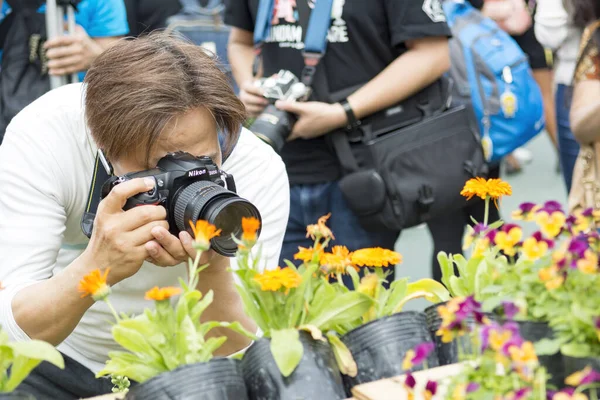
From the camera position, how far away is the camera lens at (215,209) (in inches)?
52.4

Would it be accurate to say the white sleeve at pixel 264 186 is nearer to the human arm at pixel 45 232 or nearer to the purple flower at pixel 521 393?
the human arm at pixel 45 232

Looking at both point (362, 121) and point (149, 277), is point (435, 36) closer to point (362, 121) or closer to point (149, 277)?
point (362, 121)

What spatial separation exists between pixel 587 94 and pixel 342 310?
1148 millimetres

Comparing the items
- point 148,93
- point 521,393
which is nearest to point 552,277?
point 521,393

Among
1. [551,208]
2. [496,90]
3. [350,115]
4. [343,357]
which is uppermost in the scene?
[551,208]

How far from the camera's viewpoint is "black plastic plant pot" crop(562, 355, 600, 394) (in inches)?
37.4

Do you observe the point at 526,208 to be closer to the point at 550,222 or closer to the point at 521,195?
the point at 550,222

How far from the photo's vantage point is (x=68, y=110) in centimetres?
163

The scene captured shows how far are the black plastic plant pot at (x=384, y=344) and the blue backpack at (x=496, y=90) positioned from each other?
156 cm

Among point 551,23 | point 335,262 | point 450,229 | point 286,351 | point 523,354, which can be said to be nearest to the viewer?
point 523,354

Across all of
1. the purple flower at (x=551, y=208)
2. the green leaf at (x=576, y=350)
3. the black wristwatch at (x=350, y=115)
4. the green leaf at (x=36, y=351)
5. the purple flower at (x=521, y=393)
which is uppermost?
the purple flower at (x=551, y=208)

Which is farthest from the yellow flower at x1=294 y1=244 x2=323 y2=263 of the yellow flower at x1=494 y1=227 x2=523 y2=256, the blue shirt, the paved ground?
the paved ground

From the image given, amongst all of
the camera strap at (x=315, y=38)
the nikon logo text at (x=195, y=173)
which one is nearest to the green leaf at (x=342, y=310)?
the nikon logo text at (x=195, y=173)

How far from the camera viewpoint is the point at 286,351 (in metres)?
1.08
